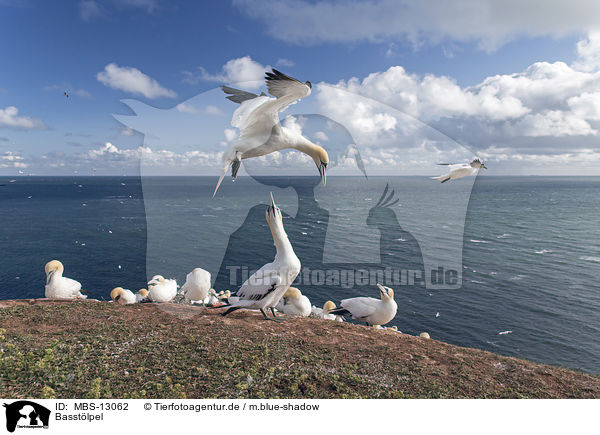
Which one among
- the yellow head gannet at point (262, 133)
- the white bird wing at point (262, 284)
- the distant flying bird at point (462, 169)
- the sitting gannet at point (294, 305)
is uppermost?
the yellow head gannet at point (262, 133)

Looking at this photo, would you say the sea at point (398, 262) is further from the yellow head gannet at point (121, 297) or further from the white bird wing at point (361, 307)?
the yellow head gannet at point (121, 297)

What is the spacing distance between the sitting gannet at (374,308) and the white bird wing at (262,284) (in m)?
3.71

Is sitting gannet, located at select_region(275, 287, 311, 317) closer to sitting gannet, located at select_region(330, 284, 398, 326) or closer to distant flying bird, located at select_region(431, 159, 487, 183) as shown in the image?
sitting gannet, located at select_region(330, 284, 398, 326)

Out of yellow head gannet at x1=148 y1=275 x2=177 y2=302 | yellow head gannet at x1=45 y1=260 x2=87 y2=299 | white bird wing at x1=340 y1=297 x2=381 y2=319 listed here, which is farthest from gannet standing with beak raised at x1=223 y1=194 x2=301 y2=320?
yellow head gannet at x1=45 y1=260 x2=87 y2=299

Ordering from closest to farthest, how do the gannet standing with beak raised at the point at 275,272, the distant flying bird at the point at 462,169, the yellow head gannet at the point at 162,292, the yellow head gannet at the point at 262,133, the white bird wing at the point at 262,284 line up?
the yellow head gannet at the point at 262,133
the distant flying bird at the point at 462,169
the gannet standing with beak raised at the point at 275,272
the white bird wing at the point at 262,284
the yellow head gannet at the point at 162,292

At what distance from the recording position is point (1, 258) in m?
39.4

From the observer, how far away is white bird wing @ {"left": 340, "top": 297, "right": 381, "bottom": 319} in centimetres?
1158

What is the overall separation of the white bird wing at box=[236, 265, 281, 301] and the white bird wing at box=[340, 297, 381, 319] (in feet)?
12.4

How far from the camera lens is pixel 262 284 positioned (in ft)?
30.1

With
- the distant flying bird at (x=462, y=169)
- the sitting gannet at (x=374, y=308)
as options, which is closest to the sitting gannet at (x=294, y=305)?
the sitting gannet at (x=374, y=308)

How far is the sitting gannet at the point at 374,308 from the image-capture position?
37.5 ft

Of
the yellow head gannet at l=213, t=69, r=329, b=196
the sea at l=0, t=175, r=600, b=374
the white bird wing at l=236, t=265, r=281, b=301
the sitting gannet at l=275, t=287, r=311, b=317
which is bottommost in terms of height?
the sea at l=0, t=175, r=600, b=374
